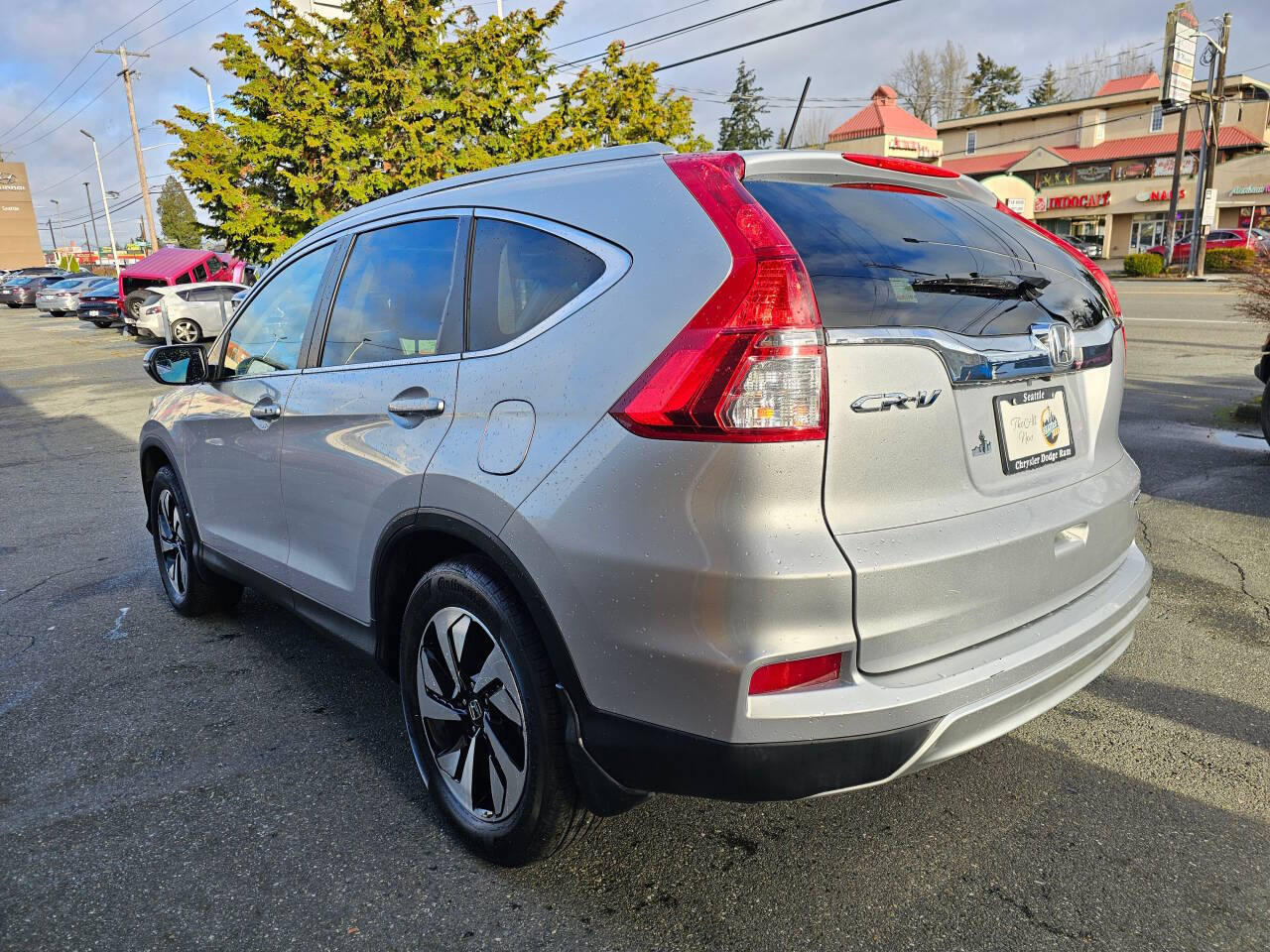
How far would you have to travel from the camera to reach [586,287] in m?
2.18

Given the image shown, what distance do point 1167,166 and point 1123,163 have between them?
2426 mm

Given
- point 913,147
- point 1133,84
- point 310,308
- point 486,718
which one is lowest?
point 486,718

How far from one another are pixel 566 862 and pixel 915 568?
1.31m

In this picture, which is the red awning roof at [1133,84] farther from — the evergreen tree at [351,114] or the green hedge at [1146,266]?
the evergreen tree at [351,114]

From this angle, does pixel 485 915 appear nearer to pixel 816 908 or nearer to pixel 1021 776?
pixel 816 908

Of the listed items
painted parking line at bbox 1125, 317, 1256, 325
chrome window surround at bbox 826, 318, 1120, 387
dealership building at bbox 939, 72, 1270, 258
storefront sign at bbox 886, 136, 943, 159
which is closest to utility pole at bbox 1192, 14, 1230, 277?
dealership building at bbox 939, 72, 1270, 258

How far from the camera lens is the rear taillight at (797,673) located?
6.09ft

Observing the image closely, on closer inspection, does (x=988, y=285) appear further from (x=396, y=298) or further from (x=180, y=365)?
(x=180, y=365)

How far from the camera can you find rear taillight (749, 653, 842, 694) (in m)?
1.86

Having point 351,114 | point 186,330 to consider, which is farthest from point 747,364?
point 186,330

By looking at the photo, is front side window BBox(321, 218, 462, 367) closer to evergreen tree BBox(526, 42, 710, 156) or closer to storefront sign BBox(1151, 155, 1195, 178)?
evergreen tree BBox(526, 42, 710, 156)

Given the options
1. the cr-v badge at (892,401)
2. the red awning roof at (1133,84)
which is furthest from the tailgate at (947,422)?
the red awning roof at (1133,84)

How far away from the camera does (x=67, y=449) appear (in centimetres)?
969

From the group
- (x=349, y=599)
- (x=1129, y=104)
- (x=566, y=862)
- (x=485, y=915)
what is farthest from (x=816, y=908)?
(x=1129, y=104)
